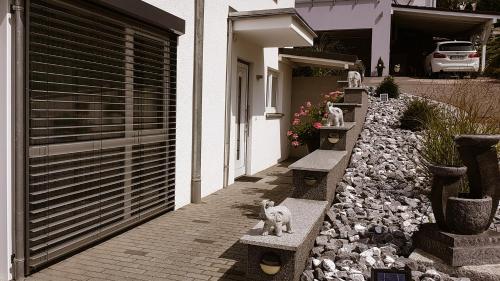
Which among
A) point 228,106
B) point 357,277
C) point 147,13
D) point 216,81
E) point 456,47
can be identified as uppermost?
point 456,47

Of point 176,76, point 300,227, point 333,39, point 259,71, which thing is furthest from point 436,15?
point 300,227

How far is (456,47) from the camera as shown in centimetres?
1645

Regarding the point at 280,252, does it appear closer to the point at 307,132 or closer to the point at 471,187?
the point at 471,187

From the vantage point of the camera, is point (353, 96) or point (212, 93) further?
point (353, 96)

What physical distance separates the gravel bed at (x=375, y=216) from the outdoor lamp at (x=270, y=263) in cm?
42

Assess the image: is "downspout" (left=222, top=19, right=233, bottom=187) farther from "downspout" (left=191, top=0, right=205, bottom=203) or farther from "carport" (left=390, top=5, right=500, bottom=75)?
"carport" (left=390, top=5, right=500, bottom=75)

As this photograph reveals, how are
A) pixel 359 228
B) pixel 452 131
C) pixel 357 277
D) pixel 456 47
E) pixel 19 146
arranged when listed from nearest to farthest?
A: 1. pixel 357 277
2. pixel 19 146
3. pixel 359 228
4. pixel 452 131
5. pixel 456 47

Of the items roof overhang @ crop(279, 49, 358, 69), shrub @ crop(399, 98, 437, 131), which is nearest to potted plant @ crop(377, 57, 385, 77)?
roof overhang @ crop(279, 49, 358, 69)

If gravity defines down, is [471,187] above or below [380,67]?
below

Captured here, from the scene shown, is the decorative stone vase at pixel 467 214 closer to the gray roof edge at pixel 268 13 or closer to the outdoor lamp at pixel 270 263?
the outdoor lamp at pixel 270 263

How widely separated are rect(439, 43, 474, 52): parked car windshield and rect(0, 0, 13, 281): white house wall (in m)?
16.0

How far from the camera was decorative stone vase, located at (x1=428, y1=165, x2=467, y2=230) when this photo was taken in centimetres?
390

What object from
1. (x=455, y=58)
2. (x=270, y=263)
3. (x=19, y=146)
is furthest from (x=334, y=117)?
(x=455, y=58)

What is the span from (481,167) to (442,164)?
0.97 meters
